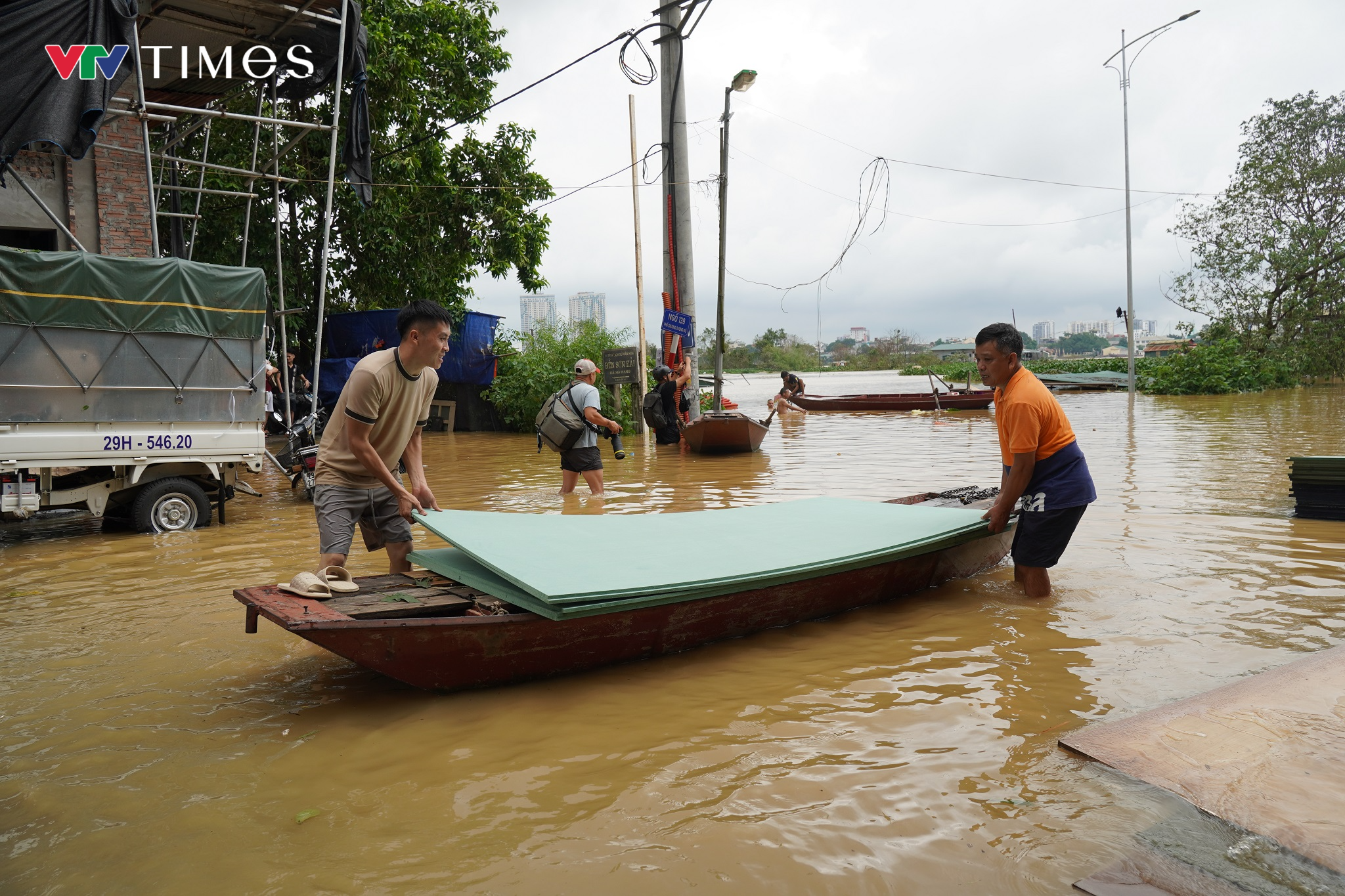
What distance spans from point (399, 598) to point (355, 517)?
765 millimetres

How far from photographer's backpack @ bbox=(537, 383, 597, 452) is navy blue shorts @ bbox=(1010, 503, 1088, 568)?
453 cm

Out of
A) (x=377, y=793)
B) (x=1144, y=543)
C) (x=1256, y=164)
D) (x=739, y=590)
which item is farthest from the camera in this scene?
(x=1256, y=164)

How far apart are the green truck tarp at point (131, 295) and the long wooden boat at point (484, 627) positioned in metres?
5.24

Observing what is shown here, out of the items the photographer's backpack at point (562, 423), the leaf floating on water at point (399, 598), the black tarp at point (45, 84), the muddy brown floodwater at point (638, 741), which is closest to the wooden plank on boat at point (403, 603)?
the leaf floating on water at point (399, 598)

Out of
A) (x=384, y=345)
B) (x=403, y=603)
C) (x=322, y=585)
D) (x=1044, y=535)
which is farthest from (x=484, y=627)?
(x=384, y=345)

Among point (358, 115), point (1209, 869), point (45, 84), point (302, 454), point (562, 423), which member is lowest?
point (1209, 869)

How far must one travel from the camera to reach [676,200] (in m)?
14.5

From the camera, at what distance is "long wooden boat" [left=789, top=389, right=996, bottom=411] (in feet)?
84.0

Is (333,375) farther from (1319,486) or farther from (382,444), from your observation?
(1319,486)

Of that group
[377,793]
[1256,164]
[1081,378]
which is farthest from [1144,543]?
[1256,164]

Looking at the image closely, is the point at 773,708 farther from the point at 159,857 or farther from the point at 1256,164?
the point at 1256,164

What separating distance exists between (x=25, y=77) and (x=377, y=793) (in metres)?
8.47

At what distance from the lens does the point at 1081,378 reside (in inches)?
1394
